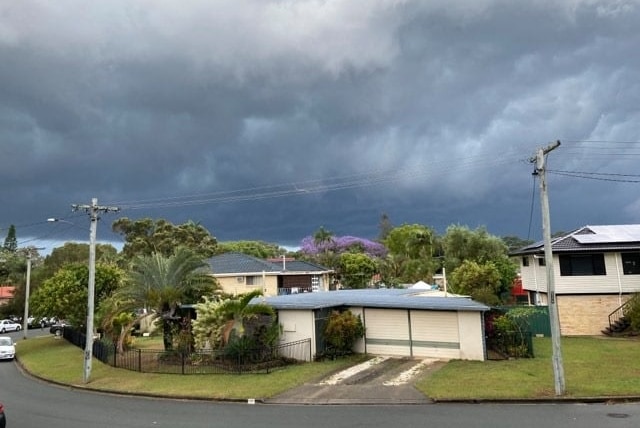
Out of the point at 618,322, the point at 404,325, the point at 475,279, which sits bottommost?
the point at 618,322

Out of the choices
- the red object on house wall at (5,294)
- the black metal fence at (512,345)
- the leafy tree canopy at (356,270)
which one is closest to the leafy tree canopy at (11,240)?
the red object on house wall at (5,294)

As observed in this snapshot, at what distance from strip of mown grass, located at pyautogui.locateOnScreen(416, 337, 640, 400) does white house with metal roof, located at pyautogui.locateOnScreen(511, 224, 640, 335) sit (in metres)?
6.61

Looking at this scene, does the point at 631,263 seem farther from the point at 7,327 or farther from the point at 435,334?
the point at 7,327

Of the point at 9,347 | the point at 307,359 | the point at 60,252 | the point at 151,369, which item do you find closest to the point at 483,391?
the point at 307,359

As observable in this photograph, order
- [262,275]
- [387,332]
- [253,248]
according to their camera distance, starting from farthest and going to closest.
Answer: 1. [253,248]
2. [262,275]
3. [387,332]

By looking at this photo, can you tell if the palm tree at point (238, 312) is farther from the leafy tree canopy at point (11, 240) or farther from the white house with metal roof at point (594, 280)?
the leafy tree canopy at point (11, 240)

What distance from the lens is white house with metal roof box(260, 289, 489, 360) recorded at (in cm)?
2302

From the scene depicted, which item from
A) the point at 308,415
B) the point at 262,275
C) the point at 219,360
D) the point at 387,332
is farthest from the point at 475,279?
the point at 308,415

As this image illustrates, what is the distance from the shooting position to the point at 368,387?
17734 millimetres

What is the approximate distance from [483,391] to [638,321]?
55.5 ft

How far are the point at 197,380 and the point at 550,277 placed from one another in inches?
554

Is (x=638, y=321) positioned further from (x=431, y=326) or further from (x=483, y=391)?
(x=483, y=391)

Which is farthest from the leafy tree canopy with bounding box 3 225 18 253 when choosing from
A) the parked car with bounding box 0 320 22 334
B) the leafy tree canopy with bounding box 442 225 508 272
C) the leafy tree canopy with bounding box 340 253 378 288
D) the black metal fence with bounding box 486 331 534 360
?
the black metal fence with bounding box 486 331 534 360

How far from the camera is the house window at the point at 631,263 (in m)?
31.1
